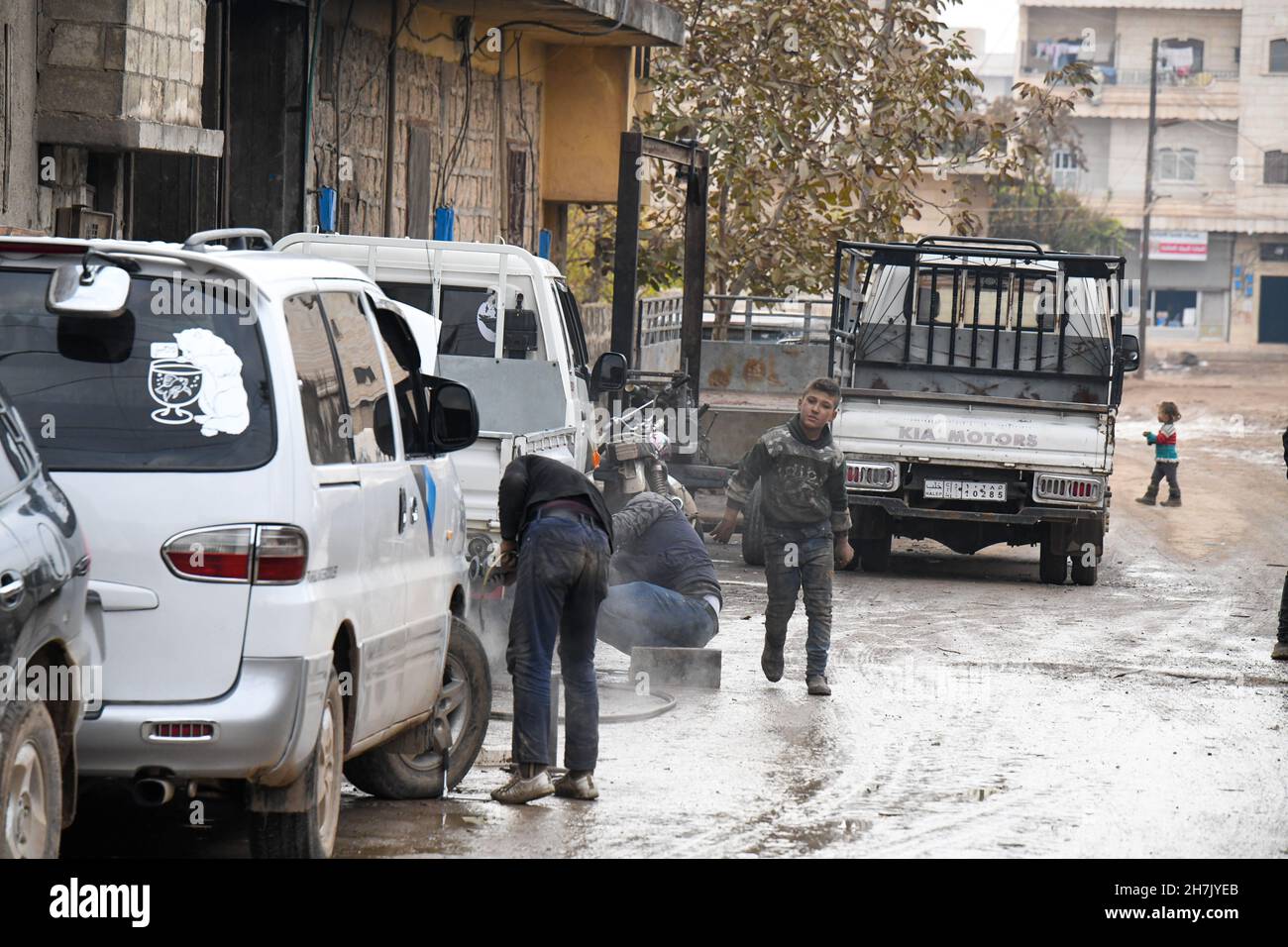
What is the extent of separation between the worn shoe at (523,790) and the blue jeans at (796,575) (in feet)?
10.8

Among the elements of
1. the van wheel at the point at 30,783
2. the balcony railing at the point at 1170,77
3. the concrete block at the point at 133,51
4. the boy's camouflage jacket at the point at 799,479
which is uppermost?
the balcony railing at the point at 1170,77

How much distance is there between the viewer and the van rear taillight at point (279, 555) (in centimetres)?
550

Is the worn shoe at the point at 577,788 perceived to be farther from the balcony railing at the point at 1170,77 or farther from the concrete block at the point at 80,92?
the balcony railing at the point at 1170,77

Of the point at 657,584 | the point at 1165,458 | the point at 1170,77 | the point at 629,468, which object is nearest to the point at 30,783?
the point at 657,584

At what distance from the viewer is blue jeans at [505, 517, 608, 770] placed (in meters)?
7.68

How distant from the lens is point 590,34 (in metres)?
21.4

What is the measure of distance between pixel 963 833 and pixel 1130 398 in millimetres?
40579

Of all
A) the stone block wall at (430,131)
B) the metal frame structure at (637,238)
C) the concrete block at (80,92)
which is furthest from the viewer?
the stone block wall at (430,131)

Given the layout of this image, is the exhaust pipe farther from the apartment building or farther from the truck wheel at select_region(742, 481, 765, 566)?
the apartment building

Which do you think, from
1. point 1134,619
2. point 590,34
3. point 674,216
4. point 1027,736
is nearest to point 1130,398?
point 674,216

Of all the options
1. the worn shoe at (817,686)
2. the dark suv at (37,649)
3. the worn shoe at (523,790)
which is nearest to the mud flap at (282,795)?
the dark suv at (37,649)

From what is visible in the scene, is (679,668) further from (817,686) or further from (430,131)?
(430,131)

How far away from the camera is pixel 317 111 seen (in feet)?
54.4

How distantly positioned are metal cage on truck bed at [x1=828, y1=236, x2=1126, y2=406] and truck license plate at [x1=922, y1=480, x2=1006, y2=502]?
6.39 ft
